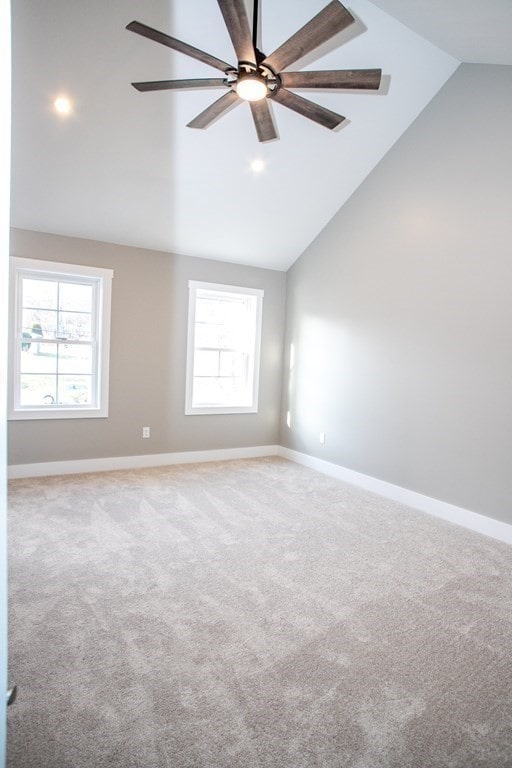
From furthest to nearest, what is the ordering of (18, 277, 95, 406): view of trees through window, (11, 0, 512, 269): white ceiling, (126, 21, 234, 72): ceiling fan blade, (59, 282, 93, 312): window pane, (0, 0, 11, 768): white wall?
(59, 282, 93, 312): window pane, (18, 277, 95, 406): view of trees through window, (11, 0, 512, 269): white ceiling, (126, 21, 234, 72): ceiling fan blade, (0, 0, 11, 768): white wall

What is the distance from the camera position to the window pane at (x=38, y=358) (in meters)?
4.48

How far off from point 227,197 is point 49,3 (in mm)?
2153

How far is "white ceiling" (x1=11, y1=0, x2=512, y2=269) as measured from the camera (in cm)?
292

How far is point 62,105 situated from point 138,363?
8.22 ft

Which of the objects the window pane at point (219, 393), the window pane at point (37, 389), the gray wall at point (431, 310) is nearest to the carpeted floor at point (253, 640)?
the gray wall at point (431, 310)

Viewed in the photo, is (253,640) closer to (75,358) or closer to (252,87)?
(252,87)

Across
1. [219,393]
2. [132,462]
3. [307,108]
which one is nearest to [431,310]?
[307,108]

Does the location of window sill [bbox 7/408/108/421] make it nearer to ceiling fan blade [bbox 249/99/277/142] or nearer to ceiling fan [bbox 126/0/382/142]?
ceiling fan [bbox 126/0/382/142]

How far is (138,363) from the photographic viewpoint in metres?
4.98

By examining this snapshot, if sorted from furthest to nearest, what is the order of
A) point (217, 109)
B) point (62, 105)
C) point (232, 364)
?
point (232, 364), point (62, 105), point (217, 109)

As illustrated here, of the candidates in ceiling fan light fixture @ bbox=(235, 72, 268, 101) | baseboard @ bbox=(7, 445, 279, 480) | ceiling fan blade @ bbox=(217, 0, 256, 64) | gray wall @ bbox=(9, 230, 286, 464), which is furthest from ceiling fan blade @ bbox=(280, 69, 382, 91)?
baseboard @ bbox=(7, 445, 279, 480)

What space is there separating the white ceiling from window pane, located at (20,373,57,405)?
4.92 ft

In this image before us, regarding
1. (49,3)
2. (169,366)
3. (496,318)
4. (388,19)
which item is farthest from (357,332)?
(49,3)

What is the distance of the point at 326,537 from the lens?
10.9ft
